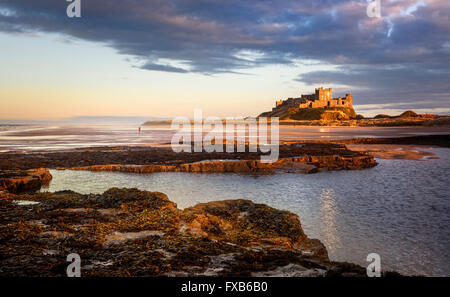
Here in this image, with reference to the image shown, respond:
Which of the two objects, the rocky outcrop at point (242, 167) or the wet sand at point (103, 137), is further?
the wet sand at point (103, 137)

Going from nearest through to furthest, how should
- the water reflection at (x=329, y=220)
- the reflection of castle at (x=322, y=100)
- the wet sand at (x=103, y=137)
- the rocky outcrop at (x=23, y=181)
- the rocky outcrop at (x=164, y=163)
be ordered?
the water reflection at (x=329, y=220)
the rocky outcrop at (x=23, y=181)
the rocky outcrop at (x=164, y=163)
the wet sand at (x=103, y=137)
the reflection of castle at (x=322, y=100)

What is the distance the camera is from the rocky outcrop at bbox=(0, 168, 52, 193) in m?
15.1

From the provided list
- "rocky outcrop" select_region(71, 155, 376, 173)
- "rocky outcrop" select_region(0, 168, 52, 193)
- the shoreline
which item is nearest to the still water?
"rocky outcrop" select_region(0, 168, 52, 193)

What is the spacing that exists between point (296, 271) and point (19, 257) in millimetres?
5240

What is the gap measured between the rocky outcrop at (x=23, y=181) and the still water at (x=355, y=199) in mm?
623

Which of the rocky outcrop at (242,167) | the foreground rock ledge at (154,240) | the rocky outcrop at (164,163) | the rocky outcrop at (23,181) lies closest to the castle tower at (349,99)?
the rocky outcrop at (164,163)

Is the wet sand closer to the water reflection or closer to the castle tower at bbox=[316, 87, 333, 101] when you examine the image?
the water reflection

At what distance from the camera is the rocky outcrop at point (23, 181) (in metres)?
15.1

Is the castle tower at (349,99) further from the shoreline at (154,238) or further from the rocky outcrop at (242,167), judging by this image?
the shoreline at (154,238)

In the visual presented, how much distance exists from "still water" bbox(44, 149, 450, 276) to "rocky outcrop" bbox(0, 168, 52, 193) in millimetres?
623

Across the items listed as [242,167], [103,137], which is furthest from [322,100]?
[242,167]

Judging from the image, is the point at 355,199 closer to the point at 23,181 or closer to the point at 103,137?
the point at 23,181

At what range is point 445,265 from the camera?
8.53m
